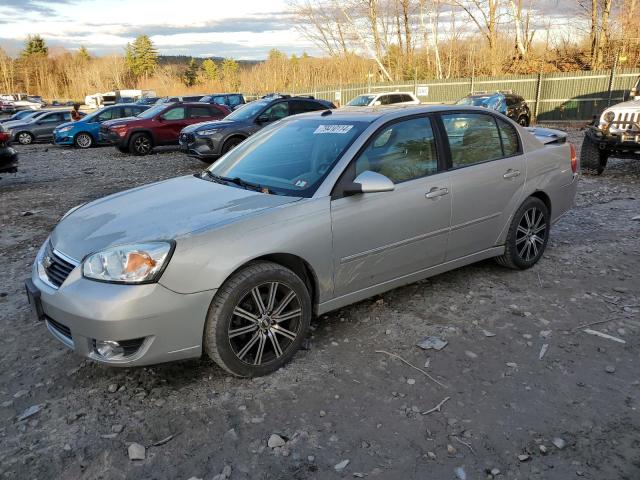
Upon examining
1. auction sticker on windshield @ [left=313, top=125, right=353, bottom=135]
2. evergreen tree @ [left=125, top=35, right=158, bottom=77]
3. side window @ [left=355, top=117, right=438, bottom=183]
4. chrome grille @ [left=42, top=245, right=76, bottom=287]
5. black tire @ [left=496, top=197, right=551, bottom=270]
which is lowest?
black tire @ [left=496, top=197, right=551, bottom=270]

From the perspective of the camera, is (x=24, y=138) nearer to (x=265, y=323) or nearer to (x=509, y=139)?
(x=509, y=139)

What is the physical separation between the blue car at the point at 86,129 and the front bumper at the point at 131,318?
57.3 ft

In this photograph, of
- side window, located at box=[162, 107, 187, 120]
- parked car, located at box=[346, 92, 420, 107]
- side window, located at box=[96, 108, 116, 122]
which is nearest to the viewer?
side window, located at box=[162, 107, 187, 120]

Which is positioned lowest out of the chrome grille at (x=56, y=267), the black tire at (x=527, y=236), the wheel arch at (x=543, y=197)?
the black tire at (x=527, y=236)

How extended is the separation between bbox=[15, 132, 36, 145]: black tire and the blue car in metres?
3.71

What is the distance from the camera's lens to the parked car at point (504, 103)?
19781mm

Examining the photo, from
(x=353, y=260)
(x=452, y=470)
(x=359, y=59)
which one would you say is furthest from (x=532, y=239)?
(x=359, y=59)

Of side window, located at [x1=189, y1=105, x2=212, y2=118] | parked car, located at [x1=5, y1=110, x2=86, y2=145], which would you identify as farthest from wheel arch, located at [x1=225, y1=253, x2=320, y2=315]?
parked car, located at [x1=5, y1=110, x2=86, y2=145]

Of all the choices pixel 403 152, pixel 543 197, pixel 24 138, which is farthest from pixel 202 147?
pixel 24 138

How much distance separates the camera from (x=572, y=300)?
14.1 ft

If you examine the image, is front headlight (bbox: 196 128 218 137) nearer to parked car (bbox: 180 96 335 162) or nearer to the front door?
parked car (bbox: 180 96 335 162)

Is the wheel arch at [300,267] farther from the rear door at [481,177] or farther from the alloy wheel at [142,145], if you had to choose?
the alloy wheel at [142,145]

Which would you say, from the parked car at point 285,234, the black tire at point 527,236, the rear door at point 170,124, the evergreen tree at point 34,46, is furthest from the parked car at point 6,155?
the evergreen tree at point 34,46

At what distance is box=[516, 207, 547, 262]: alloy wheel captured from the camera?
4.85 m
